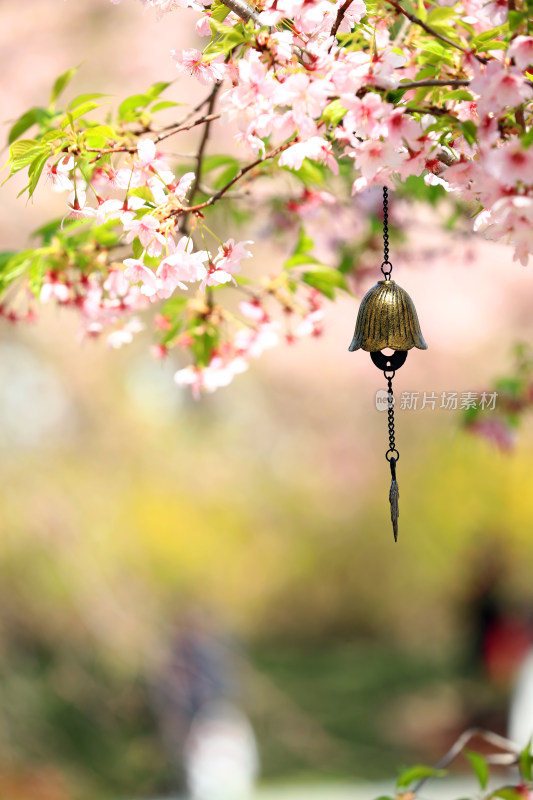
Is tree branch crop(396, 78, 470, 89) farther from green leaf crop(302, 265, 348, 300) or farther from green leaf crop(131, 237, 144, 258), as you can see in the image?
green leaf crop(302, 265, 348, 300)

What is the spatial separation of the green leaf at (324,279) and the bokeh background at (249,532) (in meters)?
2.97

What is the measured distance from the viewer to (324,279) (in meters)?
1.81

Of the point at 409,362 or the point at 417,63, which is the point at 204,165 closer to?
the point at 417,63

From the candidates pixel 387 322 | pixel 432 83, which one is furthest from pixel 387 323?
pixel 432 83

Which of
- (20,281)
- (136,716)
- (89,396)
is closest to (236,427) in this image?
(89,396)

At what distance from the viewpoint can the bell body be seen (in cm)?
138

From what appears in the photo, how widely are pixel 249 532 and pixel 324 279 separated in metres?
5.36

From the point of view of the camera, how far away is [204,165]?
182cm

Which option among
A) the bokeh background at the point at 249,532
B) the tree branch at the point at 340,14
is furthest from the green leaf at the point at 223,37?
the bokeh background at the point at 249,532

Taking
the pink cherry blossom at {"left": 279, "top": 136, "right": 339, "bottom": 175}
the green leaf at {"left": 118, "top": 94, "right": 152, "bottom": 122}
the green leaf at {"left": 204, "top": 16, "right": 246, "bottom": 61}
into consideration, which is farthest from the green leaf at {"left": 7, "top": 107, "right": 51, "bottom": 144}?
the pink cherry blossom at {"left": 279, "top": 136, "right": 339, "bottom": 175}

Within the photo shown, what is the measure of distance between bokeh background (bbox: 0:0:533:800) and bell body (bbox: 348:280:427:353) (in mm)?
3339

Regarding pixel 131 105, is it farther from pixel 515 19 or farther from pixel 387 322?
pixel 515 19

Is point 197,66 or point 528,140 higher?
point 197,66

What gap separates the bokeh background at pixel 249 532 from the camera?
17.1 ft
